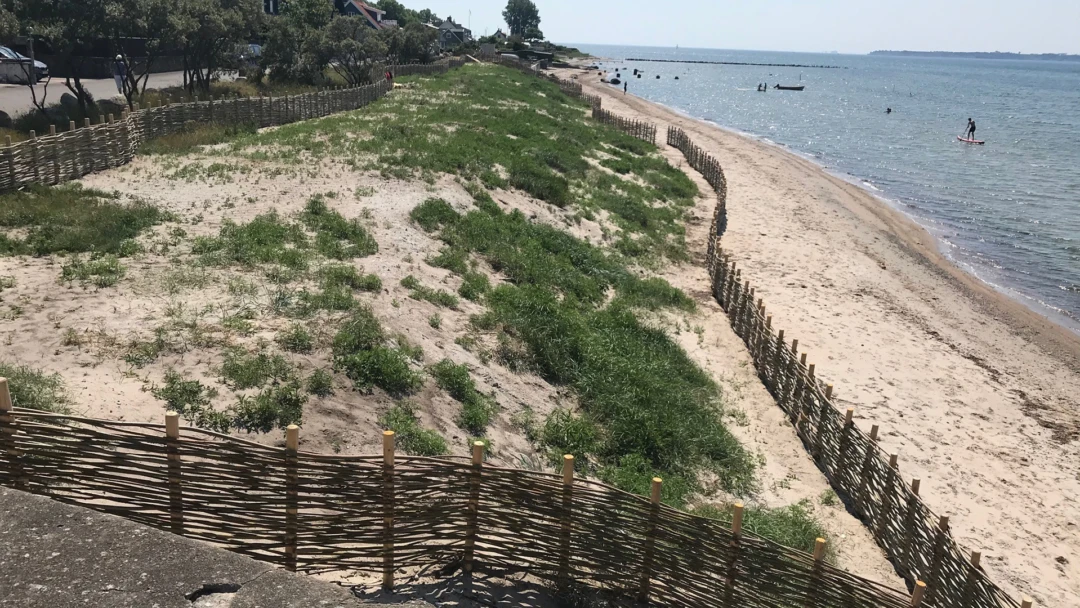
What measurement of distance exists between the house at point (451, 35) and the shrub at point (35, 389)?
121 meters

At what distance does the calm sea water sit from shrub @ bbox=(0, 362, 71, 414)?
83.9 ft

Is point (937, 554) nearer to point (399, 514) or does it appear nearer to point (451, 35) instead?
point (399, 514)

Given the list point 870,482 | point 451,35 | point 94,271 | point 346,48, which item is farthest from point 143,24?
point 451,35

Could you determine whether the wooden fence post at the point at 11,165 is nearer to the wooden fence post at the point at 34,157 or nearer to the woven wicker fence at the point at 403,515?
the wooden fence post at the point at 34,157

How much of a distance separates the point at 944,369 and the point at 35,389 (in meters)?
17.0

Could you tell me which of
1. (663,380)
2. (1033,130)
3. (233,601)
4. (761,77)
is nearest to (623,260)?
(663,380)

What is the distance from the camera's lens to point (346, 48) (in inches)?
1863

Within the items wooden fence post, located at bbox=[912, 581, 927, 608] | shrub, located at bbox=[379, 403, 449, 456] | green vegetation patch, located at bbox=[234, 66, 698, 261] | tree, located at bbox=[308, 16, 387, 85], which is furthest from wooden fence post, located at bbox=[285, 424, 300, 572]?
tree, located at bbox=[308, 16, 387, 85]

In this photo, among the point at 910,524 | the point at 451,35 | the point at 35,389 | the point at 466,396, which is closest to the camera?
the point at 35,389

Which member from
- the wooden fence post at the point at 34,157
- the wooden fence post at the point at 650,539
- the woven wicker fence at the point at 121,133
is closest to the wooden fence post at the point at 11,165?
the woven wicker fence at the point at 121,133

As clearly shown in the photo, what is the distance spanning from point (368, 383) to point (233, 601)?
22.2ft

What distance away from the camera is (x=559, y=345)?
14.0m

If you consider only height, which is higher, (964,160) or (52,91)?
(52,91)

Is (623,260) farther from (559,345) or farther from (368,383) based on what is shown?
(368,383)
